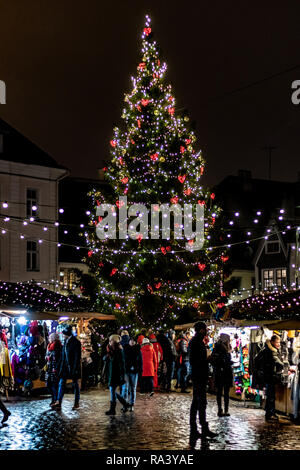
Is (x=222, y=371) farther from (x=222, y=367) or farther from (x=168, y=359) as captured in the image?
(x=168, y=359)

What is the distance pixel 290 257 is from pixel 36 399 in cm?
3348

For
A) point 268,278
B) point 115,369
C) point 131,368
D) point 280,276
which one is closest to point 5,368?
point 131,368

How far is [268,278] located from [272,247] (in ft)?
7.66

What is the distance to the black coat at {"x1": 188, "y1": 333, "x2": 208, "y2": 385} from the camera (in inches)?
479

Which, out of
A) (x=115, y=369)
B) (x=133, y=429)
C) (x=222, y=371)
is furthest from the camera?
(x=222, y=371)

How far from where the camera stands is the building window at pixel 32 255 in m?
39.9

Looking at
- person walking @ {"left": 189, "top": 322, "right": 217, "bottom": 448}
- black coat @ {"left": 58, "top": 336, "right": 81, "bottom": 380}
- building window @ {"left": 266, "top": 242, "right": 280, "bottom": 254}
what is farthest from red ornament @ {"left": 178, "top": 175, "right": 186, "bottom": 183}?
building window @ {"left": 266, "top": 242, "right": 280, "bottom": 254}

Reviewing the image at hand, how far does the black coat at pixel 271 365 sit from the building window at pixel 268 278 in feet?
121

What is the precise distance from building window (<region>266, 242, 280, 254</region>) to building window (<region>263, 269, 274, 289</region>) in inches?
55.8

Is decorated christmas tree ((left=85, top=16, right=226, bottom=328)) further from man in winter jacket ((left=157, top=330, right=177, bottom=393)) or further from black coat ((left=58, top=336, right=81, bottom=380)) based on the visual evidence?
black coat ((left=58, top=336, right=81, bottom=380))

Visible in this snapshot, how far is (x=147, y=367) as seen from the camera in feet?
70.7

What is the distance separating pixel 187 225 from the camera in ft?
92.9
